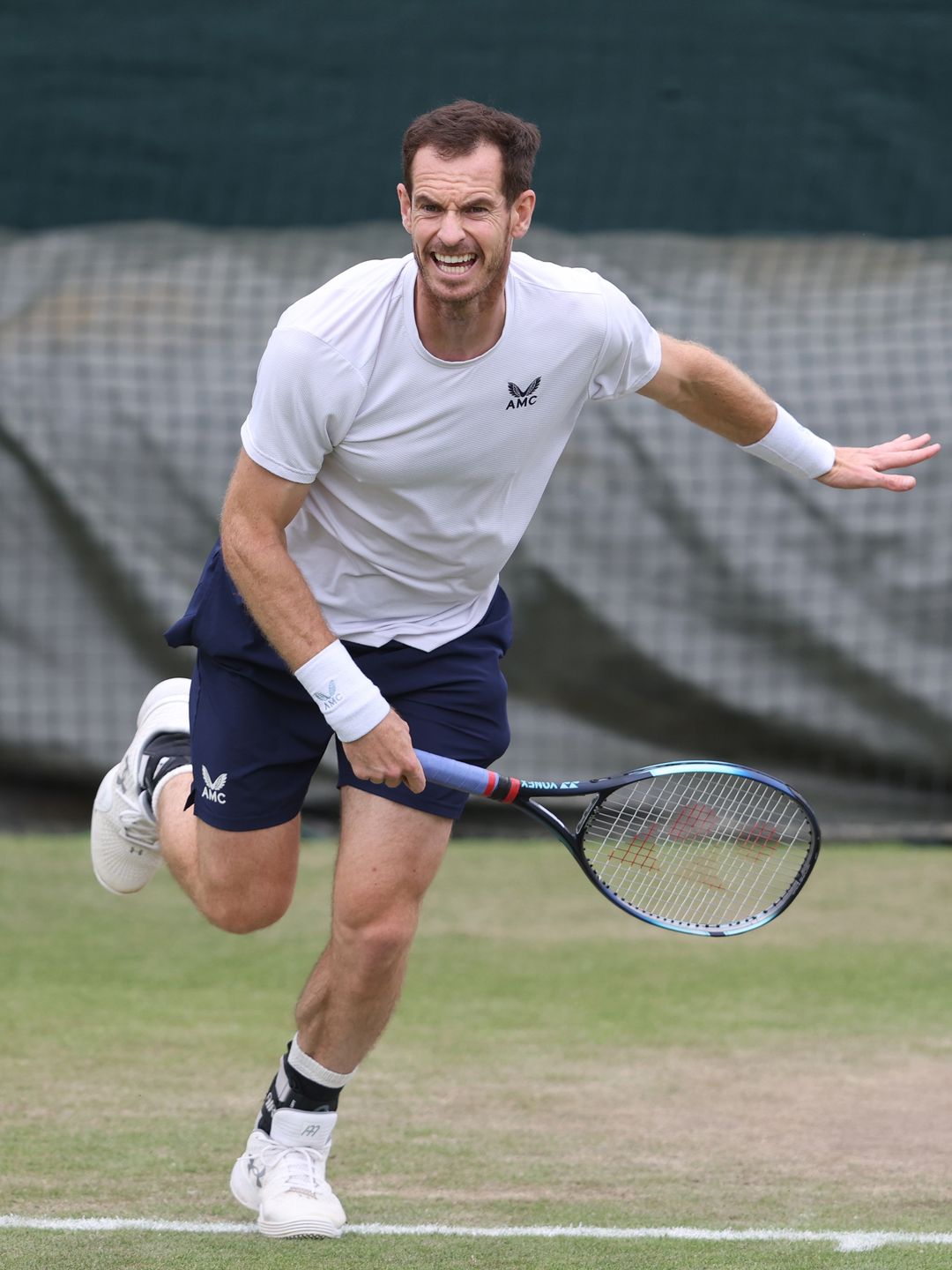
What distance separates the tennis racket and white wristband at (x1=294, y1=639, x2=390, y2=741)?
0.38 m

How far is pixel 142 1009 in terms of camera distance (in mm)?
5426

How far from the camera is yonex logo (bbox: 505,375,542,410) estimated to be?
3672 millimetres

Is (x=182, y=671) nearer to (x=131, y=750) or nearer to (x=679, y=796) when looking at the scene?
(x=131, y=750)

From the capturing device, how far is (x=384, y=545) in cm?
381

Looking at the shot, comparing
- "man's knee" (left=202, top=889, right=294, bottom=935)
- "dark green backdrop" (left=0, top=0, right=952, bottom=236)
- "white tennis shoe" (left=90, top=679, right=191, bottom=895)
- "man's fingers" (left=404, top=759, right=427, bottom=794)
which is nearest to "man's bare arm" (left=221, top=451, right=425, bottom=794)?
"man's fingers" (left=404, top=759, right=427, bottom=794)

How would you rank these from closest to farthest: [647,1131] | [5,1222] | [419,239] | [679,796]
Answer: [419,239]
[5,1222]
[679,796]
[647,1131]

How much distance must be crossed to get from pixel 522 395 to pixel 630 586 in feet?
13.2

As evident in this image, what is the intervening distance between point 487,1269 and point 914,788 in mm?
4639

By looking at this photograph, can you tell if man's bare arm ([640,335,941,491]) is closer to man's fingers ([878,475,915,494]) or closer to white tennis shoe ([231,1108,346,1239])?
man's fingers ([878,475,915,494])

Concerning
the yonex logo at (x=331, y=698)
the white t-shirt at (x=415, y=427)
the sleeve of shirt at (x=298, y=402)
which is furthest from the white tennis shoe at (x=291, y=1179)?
the sleeve of shirt at (x=298, y=402)

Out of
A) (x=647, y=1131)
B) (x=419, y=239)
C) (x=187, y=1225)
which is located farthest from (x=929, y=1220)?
(x=419, y=239)

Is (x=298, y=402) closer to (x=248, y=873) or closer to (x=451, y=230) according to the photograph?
(x=451, y=230)

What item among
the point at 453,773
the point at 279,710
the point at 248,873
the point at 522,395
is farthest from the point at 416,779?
the point at 522,395

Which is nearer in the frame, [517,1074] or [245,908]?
[245,908]
